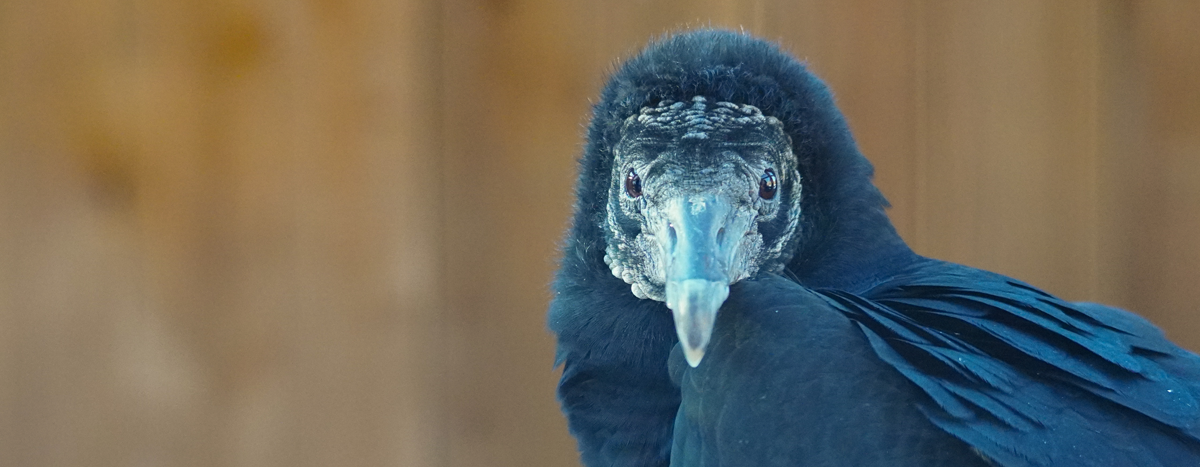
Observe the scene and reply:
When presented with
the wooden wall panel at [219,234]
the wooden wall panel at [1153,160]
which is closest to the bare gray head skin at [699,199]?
the wooden wall panel at [219,234]

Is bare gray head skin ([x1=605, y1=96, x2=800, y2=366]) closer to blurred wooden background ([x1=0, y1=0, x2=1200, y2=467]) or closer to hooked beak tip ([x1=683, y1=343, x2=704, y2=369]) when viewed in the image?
hooked beak tip ([x1=683, y1=343, x2=704, y2=369])

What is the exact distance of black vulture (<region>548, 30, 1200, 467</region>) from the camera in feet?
2.80

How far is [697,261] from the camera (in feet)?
3.24

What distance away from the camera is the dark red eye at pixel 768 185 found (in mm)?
1188

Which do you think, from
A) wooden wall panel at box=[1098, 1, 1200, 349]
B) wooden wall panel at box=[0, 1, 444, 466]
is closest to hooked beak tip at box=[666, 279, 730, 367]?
wooden wall panel at box=[0, 1, 444, 466]

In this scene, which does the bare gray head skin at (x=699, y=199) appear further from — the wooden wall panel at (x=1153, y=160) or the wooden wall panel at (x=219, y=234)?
the wooden wall panel at (x=1153, y=160)

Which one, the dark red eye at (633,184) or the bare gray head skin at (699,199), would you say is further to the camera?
the dark red eye at (633,184)

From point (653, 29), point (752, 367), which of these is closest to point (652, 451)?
point (752, 367)

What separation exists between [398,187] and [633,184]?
2.17ft

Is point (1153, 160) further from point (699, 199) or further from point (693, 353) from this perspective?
point (693, 353)

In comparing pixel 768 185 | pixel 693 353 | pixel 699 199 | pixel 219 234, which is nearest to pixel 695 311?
pixel 693 353

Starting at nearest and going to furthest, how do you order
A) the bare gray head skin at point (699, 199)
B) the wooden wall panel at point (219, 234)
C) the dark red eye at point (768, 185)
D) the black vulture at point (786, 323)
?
the black vulture at point (786, 323)
the bare gray head skin at point (699, 199)
the dark red eye at point (768, 185)
the wooden wall panel at point (219, 234)

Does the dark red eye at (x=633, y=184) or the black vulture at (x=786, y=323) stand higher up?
the dark red eye at (x=633, y=184)

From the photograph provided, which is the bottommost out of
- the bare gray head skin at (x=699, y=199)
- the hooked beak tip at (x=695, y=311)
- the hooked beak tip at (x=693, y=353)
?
the hooked beak tip at (x=693, y=353)
